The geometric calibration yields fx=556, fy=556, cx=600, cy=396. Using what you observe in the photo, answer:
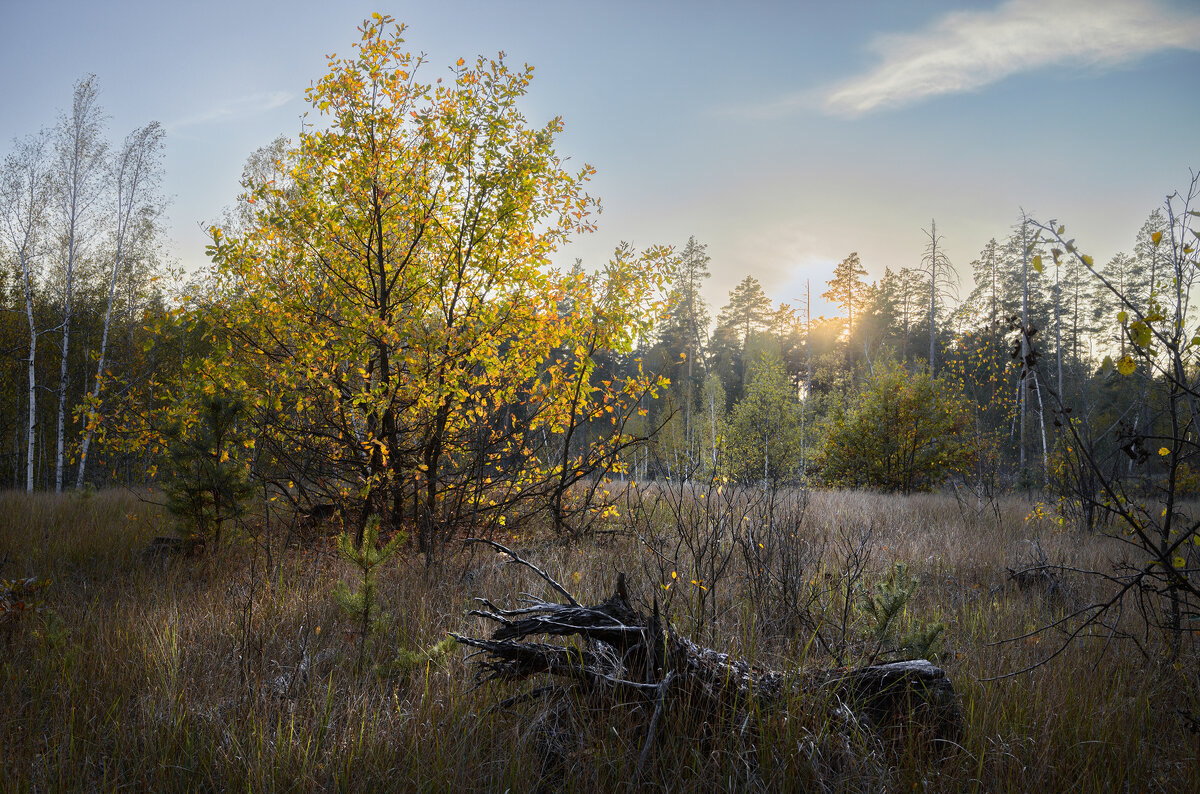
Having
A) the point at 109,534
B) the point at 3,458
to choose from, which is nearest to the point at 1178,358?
the point at 109,534

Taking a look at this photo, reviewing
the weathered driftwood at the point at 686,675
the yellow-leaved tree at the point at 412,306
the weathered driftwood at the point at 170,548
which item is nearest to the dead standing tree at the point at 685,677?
the weathered driftwood at the point at 686,675

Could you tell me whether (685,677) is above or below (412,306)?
below

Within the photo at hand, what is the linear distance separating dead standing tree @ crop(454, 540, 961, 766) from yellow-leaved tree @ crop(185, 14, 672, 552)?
9.62 ft

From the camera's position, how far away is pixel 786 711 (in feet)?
6.27

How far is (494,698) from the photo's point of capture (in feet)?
7.30

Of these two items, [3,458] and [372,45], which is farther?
[3,458]

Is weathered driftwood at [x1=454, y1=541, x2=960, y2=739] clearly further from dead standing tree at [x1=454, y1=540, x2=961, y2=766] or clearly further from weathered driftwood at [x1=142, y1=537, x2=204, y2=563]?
weathered driftwood at [x1=142, y1=537, x2=204, y2=563]

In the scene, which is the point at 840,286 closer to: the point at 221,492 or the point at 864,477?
the point at 864,477

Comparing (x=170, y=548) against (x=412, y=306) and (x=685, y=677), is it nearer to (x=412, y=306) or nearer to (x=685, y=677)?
(x=412, y=306)

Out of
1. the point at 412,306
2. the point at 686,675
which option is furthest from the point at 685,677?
the point at 412,306

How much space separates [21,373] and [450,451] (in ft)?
86.8

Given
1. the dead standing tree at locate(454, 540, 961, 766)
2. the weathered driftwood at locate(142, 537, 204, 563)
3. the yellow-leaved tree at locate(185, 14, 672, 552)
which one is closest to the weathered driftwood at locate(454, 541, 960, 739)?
the dead standing tree at locate(454, 540, 961, 766)

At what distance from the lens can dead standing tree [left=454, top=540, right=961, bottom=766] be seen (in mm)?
1943

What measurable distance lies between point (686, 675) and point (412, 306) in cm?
429
